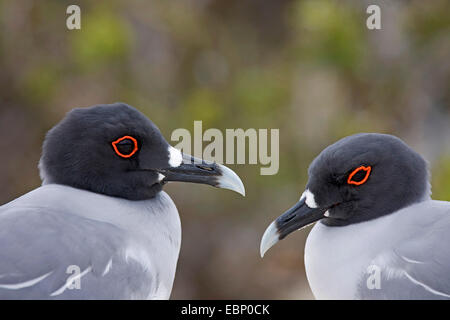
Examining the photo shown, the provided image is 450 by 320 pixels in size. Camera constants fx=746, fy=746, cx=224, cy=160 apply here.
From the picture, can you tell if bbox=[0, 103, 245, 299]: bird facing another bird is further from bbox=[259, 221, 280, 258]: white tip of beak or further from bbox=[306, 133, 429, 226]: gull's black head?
bbox=[306, 133, 429, 226]: gull's black head

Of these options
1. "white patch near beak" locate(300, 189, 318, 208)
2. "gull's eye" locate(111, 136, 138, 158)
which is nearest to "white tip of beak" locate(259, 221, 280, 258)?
"white patch near beak" locate(300, 189, 318, 208)

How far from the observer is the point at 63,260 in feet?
7.45

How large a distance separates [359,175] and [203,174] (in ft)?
1.83

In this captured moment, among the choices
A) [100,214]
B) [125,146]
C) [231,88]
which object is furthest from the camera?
[231,88]

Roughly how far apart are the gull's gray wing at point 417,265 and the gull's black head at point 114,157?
59cm

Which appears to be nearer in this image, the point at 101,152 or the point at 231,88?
the point at 101,152

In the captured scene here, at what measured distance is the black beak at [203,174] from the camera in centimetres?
266

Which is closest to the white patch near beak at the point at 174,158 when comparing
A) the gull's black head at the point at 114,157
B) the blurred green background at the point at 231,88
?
the gull's black head at the point at 114,157

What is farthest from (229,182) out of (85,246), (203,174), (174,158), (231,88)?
(231,88)

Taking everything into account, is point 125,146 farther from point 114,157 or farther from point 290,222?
Answer: point 290,222

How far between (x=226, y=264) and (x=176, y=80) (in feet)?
4.88

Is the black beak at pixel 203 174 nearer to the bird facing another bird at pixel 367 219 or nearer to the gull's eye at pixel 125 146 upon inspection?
the gull's eye at pixel 125 146

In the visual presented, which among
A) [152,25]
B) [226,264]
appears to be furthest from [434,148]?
[152,25]
